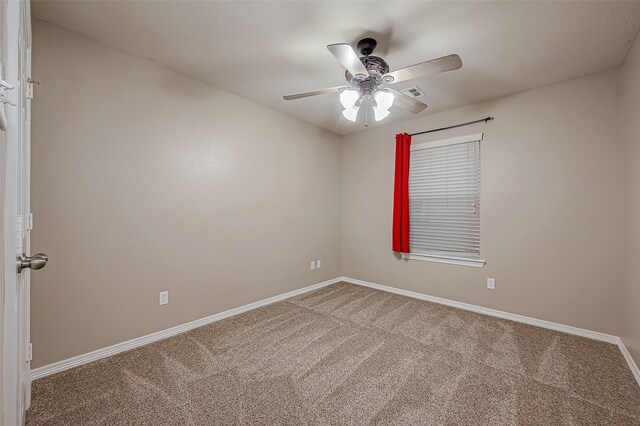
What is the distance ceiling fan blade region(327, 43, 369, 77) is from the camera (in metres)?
1.67

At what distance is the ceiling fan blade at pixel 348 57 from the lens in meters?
1.67

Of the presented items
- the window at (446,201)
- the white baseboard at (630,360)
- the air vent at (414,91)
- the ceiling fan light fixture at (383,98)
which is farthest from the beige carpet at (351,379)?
the air vent at (414,91)

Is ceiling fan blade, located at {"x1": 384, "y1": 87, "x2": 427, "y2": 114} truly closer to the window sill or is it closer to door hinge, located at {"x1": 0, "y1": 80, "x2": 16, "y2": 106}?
the window sill

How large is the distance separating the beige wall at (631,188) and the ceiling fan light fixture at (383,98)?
1.77 metres

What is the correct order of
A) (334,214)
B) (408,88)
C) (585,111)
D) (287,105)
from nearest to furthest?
(585,111)
(408,88)
(287,105)
(334,214)

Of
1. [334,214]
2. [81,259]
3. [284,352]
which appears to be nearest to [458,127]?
[334,214]

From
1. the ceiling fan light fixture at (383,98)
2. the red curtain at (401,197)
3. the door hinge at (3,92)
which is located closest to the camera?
the door hinge at (3,92)

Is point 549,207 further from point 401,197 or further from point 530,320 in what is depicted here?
point 401,197

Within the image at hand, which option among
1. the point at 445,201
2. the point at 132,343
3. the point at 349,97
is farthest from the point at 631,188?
the point at 132,343

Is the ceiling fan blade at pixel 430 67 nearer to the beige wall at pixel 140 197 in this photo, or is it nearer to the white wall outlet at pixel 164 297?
the beige wall at pixel 140 197

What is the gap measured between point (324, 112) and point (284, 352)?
282 centimetres

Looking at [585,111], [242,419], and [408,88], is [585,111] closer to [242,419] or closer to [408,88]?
[408,88]

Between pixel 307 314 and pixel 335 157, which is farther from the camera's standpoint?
pixel 335 157

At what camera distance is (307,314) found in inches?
122
